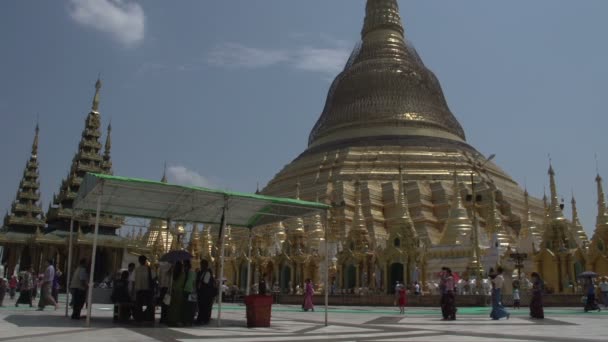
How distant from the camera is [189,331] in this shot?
11797 mm

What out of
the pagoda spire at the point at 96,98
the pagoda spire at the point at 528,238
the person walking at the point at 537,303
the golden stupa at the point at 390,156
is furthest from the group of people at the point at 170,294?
the pagoda spire at the point at 96,98

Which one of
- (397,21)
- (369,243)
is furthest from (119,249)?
(397,21)

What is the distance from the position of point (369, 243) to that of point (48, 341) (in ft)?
106

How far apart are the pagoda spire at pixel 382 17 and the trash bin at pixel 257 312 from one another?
190 feet

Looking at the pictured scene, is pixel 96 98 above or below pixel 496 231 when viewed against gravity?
above

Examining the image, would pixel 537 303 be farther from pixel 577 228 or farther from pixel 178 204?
pixel 577 228

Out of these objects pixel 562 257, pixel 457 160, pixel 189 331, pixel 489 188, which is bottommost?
pixel 189 331

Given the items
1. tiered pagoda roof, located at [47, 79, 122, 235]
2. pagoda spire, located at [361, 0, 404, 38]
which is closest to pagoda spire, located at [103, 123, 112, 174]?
tiered pagoda roof, located at [47, 79, 122, 235]

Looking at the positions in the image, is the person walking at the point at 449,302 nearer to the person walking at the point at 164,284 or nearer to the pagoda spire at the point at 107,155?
the person walking at the point at 164,284

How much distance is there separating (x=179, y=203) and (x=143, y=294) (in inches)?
147

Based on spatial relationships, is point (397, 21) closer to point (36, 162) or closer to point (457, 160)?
point (457, 160)

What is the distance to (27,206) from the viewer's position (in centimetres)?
6091

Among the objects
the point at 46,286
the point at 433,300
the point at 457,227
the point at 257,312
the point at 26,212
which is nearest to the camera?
the point at 257,312

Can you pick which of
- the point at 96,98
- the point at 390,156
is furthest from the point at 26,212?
the point at 390,156
